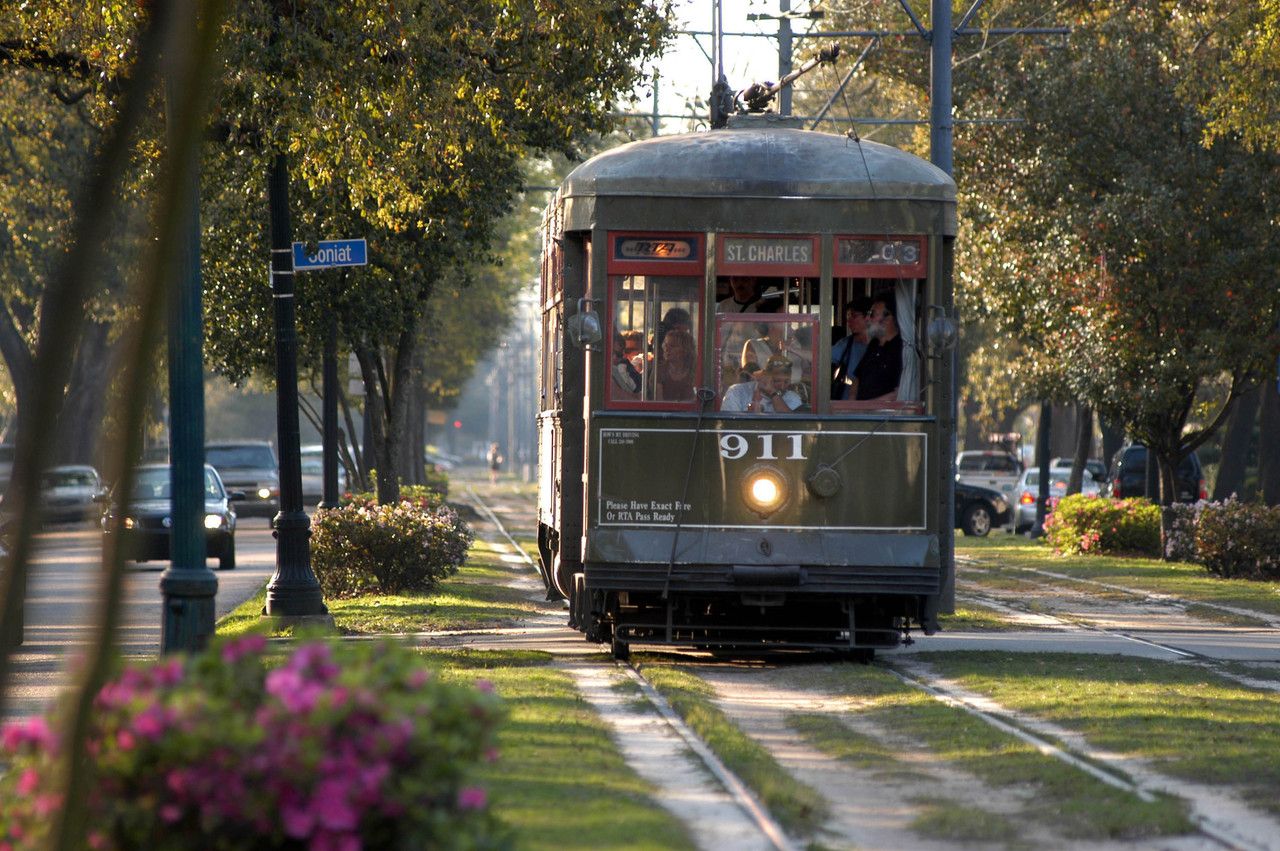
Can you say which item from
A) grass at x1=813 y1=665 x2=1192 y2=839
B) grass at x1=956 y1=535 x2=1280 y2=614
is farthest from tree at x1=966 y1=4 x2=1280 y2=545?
grass at x1=813 y1=665 x2=1192 y2=839

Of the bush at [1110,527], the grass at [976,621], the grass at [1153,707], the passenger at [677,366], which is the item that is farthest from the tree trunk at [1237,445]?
the passenger at [677,366]

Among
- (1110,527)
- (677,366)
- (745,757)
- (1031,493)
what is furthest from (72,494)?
(745,757)

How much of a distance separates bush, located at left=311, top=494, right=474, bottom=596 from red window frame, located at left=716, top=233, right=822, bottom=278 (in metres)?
8.82

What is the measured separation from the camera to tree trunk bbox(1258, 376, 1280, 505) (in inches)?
1184

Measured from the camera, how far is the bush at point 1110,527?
1252 inches

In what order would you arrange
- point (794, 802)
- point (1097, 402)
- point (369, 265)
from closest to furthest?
point (794, 802)
point (369, 265)
point (1097, 402)

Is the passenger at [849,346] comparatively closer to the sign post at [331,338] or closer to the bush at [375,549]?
the sign post at [331,338]

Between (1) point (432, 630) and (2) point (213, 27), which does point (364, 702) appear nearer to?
(2) point (213, 27)

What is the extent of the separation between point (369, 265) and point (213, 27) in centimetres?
1721

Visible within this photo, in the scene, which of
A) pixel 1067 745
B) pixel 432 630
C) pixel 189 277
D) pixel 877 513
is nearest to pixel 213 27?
pixel 189 277

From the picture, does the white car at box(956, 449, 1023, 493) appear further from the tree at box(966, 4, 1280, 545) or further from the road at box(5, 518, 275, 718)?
the road at box(5, 518, 275, 718)

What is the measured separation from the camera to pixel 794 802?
27.4 feet

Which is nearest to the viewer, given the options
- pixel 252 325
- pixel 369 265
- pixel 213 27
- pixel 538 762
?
pixel 213 27

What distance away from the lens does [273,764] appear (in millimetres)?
5230
